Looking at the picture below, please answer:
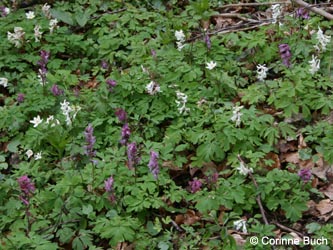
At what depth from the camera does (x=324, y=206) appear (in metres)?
3.26

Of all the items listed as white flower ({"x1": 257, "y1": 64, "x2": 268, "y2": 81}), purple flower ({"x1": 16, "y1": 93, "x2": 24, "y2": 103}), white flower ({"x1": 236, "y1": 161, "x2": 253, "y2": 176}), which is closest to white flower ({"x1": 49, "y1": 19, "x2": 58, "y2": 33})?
purple flower ({"x1": 16, "y1": 93, "x2": 24, "y2": 103})

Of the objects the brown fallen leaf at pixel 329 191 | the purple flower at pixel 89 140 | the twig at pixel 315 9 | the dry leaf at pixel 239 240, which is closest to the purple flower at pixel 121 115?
the purple flower at pixel 89 140

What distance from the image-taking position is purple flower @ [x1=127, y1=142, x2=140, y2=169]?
338 cm

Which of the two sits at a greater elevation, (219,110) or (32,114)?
(219,110)

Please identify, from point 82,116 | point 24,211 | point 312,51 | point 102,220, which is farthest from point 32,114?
point 312,51

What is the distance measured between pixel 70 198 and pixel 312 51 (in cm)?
240

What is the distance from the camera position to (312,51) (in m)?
4.34

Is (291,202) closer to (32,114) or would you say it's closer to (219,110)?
(219,110)

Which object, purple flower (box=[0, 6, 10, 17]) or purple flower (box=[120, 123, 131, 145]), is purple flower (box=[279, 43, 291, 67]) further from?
purple flower (box=[0, 6, 10, 17])

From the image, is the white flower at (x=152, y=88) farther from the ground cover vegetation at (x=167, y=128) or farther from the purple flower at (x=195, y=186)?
the purple flower at (x=195, y=186)

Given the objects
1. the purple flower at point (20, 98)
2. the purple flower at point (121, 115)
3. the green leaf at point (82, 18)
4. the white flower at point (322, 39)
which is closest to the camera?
the purple flower at point (121, 115)

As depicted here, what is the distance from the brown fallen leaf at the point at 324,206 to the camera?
127 inches

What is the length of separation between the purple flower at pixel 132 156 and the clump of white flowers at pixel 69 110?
0.77m

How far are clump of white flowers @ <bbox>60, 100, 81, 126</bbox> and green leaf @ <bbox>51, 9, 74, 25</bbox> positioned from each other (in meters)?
1.59
